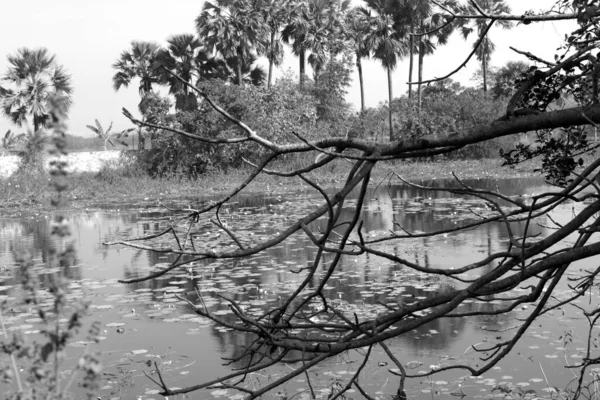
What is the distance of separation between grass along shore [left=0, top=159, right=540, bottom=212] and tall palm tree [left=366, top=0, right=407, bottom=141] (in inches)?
332

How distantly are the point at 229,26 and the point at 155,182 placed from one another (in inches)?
350

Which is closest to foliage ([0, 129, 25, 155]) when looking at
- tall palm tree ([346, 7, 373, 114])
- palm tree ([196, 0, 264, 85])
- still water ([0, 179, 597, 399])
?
still water ([0, 179, 597, 399])

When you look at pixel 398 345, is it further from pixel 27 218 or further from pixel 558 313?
pixel 27 218

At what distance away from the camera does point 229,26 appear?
30969 mm

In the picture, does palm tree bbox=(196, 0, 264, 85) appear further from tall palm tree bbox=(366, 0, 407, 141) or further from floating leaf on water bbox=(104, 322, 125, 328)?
floating leaf on water bbox=(104, 322, 125, 328)

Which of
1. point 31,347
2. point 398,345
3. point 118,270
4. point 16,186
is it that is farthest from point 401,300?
point 16,186

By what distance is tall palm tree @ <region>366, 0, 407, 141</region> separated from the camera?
35.5 metres

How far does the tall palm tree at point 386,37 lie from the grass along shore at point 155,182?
8.43 meters

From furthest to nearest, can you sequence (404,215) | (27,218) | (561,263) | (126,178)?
(126,178)
(27,218)
(404,215)
(561,263)

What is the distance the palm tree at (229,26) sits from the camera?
31.0 metres

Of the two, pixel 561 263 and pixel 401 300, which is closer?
pixel 561 263

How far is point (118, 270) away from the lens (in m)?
9.84

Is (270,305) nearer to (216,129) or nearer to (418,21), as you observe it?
(216,129)

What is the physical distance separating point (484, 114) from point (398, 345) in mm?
30026
